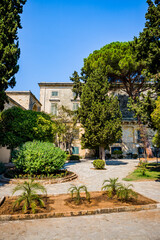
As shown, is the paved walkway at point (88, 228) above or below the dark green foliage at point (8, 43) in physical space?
below

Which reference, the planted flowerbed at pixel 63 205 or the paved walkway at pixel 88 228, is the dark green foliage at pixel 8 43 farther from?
the paved walkway at pixel 88 228

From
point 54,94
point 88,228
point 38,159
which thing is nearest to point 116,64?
point 54,94

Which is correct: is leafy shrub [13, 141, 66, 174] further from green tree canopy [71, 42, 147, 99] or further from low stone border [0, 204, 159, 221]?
green tree canopy [71, 42, 147, 99]

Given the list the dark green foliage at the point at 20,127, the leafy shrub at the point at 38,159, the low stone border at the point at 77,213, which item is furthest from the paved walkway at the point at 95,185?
the dark green foliage at the point at 20,127

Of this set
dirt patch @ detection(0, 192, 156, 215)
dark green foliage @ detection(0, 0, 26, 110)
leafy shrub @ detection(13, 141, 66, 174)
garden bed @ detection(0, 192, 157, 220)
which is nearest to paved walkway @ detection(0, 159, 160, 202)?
dirt patch @ detection(0, 192, 156, 215)

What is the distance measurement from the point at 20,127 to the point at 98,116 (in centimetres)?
931

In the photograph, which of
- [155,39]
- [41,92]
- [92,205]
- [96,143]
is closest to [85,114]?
[96,143]

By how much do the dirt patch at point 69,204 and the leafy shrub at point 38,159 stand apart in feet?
12.5

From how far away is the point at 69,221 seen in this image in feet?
14.2

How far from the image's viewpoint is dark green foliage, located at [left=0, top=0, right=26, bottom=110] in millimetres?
12508

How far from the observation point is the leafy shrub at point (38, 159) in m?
10.1

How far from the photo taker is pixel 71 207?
5.25 meters

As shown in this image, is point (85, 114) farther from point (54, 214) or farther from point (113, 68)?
point (54, 214)

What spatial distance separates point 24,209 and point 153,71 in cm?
1482
